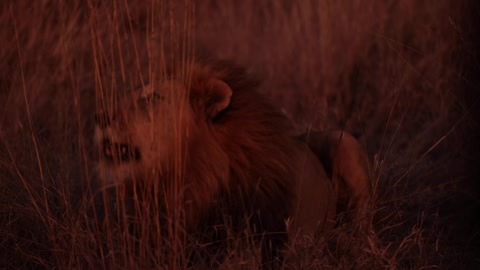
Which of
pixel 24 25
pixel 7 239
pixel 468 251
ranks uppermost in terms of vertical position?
pixel 24 25

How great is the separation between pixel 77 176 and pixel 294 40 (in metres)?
2.70

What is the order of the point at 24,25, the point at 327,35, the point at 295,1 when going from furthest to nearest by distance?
the point at 295,1 < the point at 327,35 < the point at 24,25

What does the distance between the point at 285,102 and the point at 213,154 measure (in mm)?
2683

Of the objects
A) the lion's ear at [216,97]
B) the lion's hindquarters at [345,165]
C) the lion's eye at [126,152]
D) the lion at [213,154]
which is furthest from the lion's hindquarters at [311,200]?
the lion's eye at [126,152]

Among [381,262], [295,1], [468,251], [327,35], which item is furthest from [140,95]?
[295,1]

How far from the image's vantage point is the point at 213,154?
3.05 metres

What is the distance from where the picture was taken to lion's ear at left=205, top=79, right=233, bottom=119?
3.08 metres

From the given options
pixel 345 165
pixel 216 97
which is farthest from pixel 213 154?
pixel 345 165

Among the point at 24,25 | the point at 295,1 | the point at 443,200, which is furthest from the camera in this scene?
the point at 295,1

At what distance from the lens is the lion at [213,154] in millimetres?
2930

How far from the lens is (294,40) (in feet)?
20.8

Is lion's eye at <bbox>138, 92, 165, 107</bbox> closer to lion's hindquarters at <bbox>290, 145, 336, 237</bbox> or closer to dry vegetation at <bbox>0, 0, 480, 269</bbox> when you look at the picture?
dry vegetation at <bbox>0, 0, 480, 269</bbox>

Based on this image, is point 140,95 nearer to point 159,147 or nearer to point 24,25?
point 159,147

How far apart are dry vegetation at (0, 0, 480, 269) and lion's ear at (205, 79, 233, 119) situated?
0.16m
